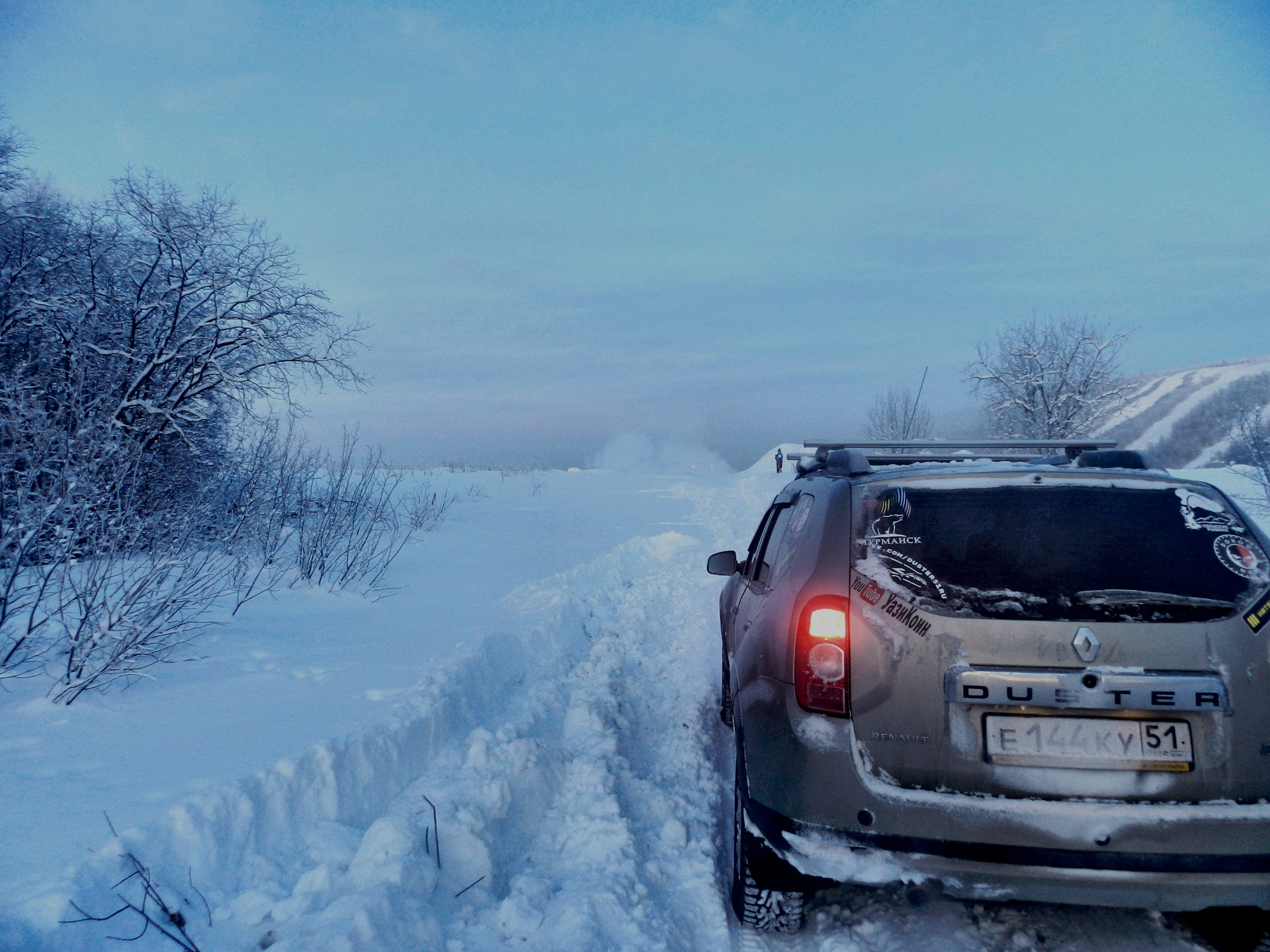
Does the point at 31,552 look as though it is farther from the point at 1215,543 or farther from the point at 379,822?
the point at 1215,543

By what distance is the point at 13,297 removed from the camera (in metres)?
9.21

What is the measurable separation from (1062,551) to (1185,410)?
55240 millimetres

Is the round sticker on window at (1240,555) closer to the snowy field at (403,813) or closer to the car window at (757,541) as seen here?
the snowy field at (403,813)

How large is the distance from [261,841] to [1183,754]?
353 centimetres

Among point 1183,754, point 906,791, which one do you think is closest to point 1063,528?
point 1183,754

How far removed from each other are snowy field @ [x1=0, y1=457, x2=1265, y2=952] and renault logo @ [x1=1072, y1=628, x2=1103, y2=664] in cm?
102

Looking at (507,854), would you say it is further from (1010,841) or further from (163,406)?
(163,406)

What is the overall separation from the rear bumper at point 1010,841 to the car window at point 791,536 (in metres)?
0.77

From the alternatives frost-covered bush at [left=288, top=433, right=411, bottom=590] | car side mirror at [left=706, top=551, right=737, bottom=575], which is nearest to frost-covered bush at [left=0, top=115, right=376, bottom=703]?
frost-covered bush at [left=288, top=433, right=411, bottom=590]

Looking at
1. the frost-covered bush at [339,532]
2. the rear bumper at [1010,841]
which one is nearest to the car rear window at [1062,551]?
the rear bumper at [1010,841]

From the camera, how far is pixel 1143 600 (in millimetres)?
2240

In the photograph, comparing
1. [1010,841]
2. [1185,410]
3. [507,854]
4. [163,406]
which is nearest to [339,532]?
[163,406]

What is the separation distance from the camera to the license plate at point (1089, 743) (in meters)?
2.15

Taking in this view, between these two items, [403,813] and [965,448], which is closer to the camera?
[403,813]
